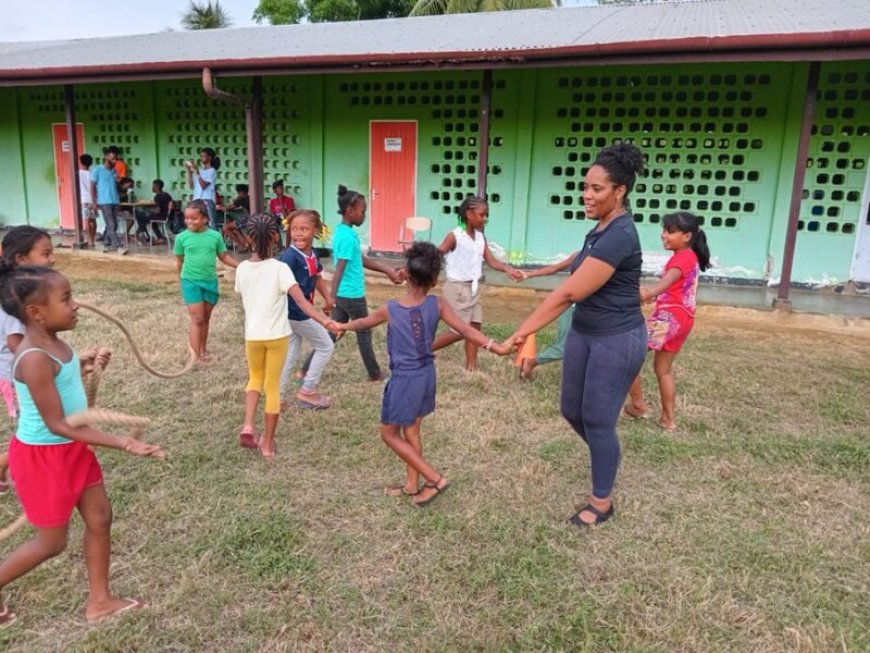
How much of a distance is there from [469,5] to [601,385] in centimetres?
2158

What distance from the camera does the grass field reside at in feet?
7.61

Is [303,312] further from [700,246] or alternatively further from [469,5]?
[469,5]

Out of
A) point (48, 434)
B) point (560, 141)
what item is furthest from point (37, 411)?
point (560, 141)

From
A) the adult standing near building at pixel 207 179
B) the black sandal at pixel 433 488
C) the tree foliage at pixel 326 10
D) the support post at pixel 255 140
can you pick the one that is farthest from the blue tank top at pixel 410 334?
the tree foliage at pixel 326 10

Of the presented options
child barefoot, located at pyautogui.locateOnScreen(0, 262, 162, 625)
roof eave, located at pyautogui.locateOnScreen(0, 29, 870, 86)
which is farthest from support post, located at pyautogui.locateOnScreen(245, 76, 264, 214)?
child barefoot, located at pyautogui.locateOnScreen(0, 262, 162, 625)

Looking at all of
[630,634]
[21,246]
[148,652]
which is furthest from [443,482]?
[21,246]

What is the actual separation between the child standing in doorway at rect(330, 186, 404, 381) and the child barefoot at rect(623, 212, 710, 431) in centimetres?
171

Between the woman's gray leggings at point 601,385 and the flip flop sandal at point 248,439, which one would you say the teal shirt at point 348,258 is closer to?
the flip flop sandal at point 248,439

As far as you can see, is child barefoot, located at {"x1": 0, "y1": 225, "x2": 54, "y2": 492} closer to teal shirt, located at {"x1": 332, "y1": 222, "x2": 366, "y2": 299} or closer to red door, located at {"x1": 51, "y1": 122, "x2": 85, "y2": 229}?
A: teal shirt, located at {"x1": 332, "y1": 222, "x2": 366, "y2": 299}

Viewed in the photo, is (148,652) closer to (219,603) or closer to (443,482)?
(219,603)

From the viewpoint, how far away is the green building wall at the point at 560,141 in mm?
8133

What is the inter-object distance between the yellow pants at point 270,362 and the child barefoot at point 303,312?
0.30 m

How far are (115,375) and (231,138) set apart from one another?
7.13m

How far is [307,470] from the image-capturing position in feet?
11.5
